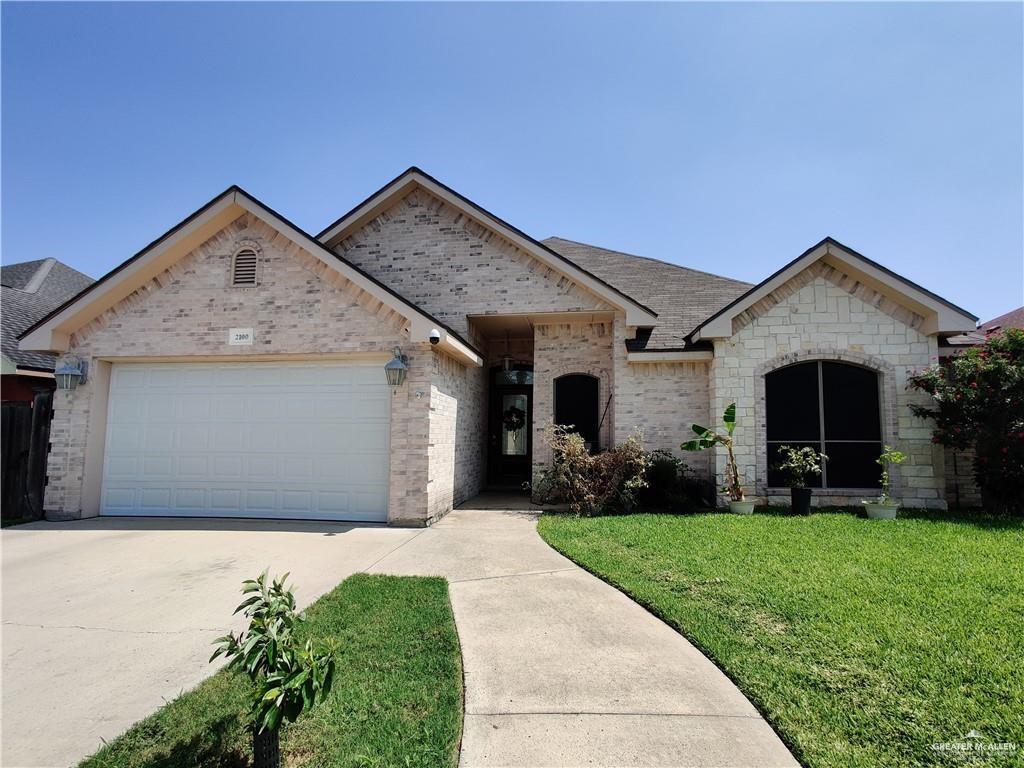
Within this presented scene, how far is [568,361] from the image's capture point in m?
12.1

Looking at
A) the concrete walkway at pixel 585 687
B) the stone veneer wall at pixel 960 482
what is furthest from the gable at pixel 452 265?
the stone veneer wall at pixel 960 482

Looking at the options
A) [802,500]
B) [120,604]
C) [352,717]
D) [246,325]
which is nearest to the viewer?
[352,717]

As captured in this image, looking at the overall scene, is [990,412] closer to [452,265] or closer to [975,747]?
[975,747]

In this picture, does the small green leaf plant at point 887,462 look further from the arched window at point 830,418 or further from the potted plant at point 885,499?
the arched window at point 830,418

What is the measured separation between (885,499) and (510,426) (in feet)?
30.9

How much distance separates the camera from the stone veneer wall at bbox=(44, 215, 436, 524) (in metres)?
8.88

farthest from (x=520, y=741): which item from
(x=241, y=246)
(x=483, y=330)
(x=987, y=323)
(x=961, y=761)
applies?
(x=987, y=323)

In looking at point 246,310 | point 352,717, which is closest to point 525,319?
point 246,310

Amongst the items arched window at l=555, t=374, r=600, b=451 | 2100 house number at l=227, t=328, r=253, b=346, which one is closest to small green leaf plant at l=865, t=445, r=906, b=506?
arched window at l=555, t=374, r=600, b=451

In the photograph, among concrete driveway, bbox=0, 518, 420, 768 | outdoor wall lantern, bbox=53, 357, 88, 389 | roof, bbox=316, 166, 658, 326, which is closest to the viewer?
concrete driveway, bbox=0, 518, 420, 768

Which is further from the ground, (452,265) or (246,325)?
(452,265)

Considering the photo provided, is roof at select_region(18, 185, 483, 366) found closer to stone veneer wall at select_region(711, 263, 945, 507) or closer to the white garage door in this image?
the white garage door

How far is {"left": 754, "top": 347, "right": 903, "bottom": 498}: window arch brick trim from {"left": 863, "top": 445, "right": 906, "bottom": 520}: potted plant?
7.4 inches

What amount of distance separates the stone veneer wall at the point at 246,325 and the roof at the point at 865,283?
6160mm
